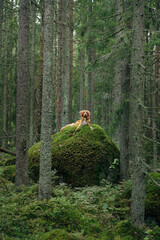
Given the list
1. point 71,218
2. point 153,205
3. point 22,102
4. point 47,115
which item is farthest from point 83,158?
point 153,205

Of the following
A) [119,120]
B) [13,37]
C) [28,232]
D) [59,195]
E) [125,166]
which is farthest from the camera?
[13,37]

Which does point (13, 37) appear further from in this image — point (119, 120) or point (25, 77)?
point (119, 120)

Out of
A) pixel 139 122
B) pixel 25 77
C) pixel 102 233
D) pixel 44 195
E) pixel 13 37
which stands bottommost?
pixel 102 233

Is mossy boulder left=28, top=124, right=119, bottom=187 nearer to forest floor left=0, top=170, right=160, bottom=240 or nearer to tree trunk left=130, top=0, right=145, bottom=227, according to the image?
forest floor left=0, top=170, right=160, bottom=240

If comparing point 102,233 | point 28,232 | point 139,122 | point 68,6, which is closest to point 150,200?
point 102,233

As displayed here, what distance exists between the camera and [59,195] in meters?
6.41

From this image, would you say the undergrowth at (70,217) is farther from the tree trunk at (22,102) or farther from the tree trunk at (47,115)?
the tree trunk at (22,102)

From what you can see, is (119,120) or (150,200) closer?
(150,200)

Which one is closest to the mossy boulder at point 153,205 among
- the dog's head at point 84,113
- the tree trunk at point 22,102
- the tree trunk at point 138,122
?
the tree trunk at point 138,122

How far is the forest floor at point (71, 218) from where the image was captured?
4.58m

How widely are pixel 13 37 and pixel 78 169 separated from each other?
1900 cm

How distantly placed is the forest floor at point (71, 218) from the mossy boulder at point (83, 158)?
1.23 meters

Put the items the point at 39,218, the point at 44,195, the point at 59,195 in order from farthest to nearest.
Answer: the point at 59,195, the point at 44,195, the point at 39,218

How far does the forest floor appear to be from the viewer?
4.58m
